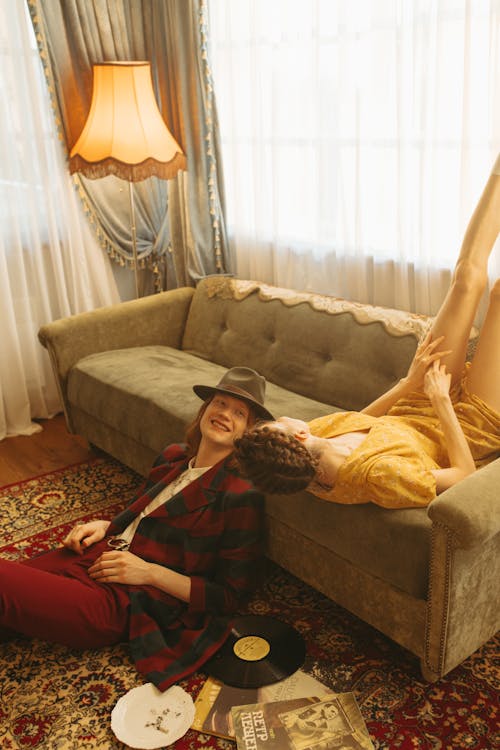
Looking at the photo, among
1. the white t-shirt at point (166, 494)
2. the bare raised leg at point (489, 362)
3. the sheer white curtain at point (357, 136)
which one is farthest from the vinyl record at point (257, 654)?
the sheer white curtain at point (357, 136)

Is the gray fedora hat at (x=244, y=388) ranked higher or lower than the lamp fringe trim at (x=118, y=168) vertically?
lower

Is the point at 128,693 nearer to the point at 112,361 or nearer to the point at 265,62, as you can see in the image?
the point at 112,361

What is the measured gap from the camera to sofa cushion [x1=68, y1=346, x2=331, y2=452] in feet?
8.88

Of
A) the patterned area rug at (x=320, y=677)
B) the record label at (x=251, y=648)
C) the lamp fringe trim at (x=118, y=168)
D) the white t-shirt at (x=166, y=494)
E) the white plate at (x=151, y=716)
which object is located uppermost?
the lamp fringe trim at (x=118, y=168)

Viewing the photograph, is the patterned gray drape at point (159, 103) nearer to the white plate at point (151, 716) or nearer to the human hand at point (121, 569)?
the human hand at point (121, 569)

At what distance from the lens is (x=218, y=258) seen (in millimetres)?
3625

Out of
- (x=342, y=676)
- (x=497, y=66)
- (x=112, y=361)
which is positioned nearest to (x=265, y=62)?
(x=497, y=66)

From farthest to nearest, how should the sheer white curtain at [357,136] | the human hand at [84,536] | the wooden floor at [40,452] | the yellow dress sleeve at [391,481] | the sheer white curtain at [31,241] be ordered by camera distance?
the sheer white curtain at [31,241], the wooden floor at [40,452], the sheer white curtain at [357,136], the human hand at [84,536], the yellow dress sleeve at [391,481]

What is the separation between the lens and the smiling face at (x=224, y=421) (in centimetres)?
221

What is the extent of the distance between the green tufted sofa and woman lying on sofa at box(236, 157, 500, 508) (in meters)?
0.09

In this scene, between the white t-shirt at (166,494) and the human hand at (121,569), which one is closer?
the human hand at (121,569)

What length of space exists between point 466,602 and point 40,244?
2.60 m

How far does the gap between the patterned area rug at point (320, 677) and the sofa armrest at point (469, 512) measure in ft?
1.57

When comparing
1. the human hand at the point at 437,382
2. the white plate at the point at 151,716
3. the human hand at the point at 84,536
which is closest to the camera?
the white plate at the point at 151,716
